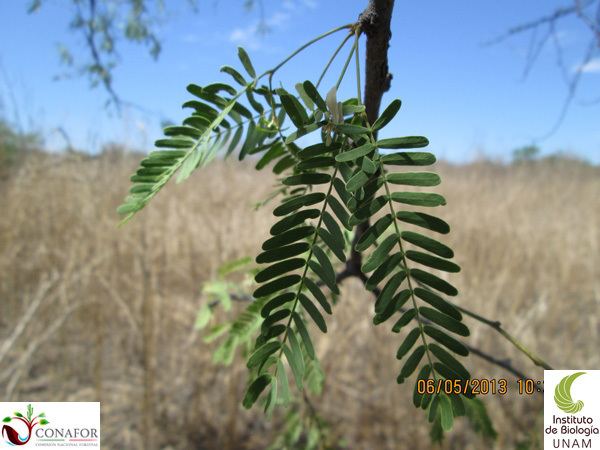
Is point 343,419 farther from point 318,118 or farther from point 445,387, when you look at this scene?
point 318,118

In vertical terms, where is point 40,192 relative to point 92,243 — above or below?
above

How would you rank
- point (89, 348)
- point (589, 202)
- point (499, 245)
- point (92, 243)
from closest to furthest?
point (89, 348) < point (92, 243) < point (499, 245) < point (589, 202)

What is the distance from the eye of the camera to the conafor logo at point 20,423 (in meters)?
0.76

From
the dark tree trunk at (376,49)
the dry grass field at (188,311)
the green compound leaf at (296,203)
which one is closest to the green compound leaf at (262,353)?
the green compound leaf at (296,203)

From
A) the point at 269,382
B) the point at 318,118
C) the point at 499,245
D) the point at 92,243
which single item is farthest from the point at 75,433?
the point at 499,245

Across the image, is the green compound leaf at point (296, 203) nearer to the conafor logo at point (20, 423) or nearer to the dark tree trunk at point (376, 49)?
the dark tree trunk at point (376, 49)

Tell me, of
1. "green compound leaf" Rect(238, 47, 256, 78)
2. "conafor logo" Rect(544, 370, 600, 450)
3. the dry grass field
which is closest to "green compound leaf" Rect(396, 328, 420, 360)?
"green compound leaf" Rect(238, 47, 256, 78)

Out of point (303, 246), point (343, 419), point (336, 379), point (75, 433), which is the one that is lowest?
point (343, 419)

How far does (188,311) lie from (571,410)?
170 centimetres

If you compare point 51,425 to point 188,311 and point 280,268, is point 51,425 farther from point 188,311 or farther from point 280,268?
point 188,311

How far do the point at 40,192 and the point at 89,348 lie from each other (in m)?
1.01

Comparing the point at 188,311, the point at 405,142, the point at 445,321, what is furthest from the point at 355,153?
the point at 188,311

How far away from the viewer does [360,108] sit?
0.28 m

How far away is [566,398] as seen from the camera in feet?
2.03
